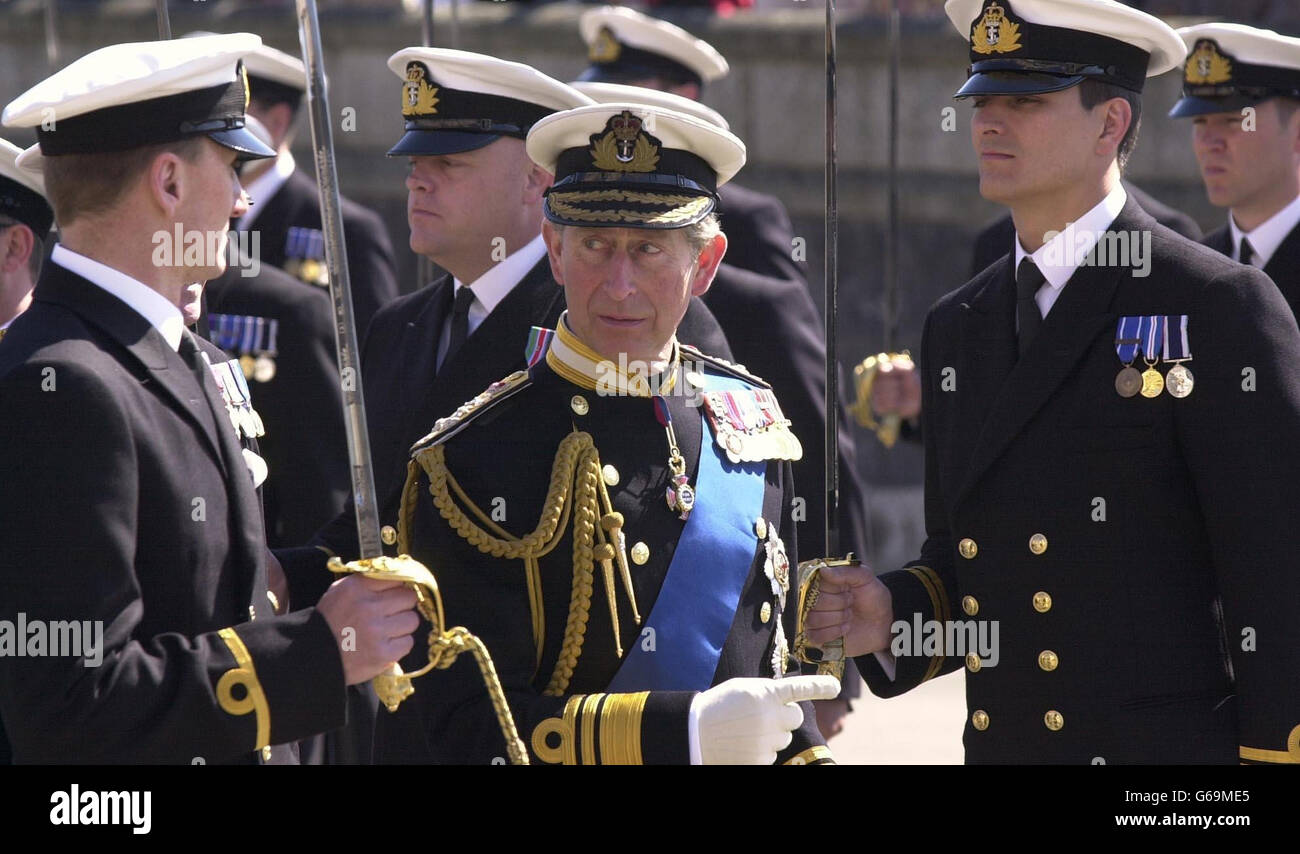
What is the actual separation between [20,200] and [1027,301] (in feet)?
7.95

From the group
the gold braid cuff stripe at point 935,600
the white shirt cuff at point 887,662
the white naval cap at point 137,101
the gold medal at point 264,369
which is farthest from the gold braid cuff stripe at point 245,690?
the gold medal at point 264,369

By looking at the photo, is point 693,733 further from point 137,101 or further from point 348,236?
point 348,236

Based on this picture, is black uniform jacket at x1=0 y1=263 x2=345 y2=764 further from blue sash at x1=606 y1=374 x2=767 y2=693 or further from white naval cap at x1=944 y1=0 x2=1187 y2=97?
white naval cap at x1=944 y1=0 x2=1187 y2=97

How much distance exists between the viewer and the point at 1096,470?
158 inches

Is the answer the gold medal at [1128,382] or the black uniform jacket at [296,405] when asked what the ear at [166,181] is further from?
the black uniform jacket at [296,405]

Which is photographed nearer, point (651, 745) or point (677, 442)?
point (651, 745)

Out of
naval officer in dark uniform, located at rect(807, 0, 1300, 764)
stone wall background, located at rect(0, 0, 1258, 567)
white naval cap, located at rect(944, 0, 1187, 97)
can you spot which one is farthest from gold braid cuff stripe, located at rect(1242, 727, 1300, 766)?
stone wall background, located at rect(0, 0, 1258, 567)

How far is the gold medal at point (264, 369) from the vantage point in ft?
20.8

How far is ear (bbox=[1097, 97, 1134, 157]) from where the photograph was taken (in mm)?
4238

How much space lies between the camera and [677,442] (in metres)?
3.88
